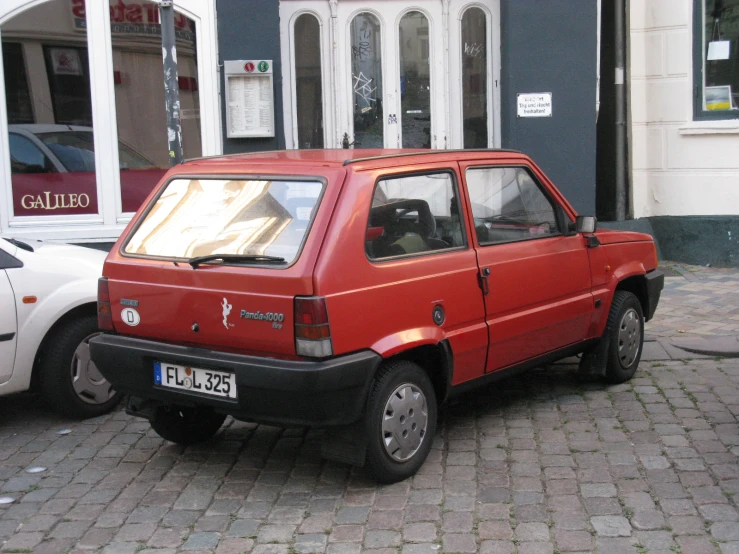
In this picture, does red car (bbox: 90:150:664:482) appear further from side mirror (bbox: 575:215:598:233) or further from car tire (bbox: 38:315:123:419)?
car tire (bbox: 38:315:123:419)

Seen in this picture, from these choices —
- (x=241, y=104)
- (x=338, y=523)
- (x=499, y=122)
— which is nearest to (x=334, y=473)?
(x=338, y=523)

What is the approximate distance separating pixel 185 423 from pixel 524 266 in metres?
2.14

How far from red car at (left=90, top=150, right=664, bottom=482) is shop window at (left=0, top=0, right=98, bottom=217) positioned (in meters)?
5.01

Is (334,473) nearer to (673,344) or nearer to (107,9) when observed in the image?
(673,344)

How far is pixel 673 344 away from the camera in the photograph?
769 centimetres

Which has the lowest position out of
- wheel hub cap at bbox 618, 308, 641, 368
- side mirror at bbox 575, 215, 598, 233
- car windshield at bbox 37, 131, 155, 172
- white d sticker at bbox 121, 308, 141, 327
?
wheel hub cap at bbox 618, 308, 641, 368

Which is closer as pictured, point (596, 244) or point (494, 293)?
point (494, 293)

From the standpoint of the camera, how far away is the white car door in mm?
5797

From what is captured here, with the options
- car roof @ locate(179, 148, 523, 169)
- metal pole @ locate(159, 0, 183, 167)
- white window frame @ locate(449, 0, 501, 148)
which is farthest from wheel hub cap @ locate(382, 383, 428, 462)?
white window frame @ locate(449, 0, 501, 148)

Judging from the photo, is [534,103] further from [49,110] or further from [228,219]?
[228,219]

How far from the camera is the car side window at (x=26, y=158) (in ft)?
33.1

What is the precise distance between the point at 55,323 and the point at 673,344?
4.55 metres

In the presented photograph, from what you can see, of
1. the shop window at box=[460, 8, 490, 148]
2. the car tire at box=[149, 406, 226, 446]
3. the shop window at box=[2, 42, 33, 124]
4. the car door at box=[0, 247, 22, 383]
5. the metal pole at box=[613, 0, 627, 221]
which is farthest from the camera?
the metal pole at box=[613, 0, 627, 221]

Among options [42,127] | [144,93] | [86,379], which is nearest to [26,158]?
[42,127]
